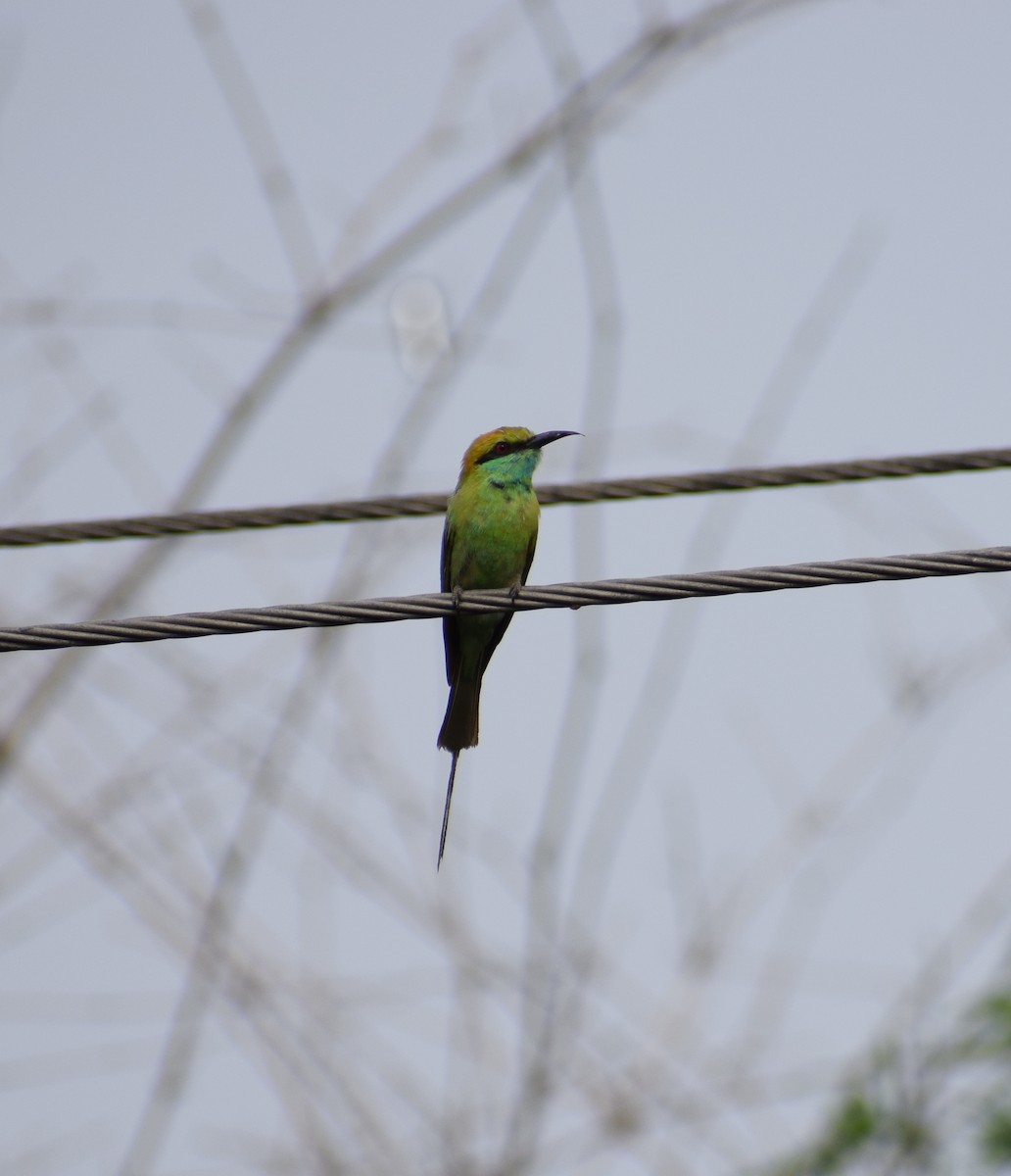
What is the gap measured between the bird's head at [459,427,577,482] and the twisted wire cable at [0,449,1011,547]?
0.43m

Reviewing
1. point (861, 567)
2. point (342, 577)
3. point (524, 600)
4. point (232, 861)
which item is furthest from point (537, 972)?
point (861, 567)

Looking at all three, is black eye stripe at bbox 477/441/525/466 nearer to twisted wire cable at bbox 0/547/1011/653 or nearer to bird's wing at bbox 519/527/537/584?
bird's wing at bbox 519/527/537/584

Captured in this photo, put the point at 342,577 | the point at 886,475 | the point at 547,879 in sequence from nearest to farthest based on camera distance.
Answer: the point at 886,475
the point at 547,879
the point at 342,577

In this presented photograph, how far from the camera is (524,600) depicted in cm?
334

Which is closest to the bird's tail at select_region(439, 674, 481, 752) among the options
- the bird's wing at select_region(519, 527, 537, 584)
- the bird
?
the bird

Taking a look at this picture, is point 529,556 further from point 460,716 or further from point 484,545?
point 460,716

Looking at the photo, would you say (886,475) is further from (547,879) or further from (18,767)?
(18,767)

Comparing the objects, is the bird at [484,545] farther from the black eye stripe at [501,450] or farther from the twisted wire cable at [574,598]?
the twisted wire cable at [574,598]

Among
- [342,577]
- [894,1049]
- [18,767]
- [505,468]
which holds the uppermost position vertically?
[505,468]

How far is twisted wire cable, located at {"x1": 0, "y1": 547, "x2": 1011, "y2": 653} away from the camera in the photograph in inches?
121

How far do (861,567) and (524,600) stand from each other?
0.80 m

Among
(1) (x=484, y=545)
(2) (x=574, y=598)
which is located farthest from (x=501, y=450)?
(2) (x=574, y=598)

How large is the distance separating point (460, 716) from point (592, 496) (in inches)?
35.9

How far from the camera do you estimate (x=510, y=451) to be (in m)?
4.95
